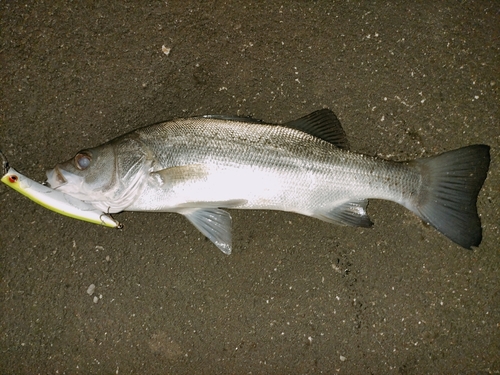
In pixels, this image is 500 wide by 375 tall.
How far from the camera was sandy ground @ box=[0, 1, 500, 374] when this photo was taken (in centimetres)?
310

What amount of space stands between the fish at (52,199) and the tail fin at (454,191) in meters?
2.47

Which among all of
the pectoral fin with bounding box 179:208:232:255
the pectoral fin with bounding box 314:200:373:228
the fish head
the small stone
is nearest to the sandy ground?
the small stone

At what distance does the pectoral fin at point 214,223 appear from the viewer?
285cm

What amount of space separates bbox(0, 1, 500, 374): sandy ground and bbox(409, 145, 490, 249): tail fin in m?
0.38

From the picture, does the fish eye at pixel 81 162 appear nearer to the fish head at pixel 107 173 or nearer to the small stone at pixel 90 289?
the fish head at pixel 107 173

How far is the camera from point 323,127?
2.88 metres

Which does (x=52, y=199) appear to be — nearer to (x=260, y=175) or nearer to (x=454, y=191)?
(x=260, y=175)

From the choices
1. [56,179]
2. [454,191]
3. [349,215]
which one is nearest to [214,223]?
[349,215]

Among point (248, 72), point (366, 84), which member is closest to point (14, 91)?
point (248, 72)

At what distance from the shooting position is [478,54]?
3.25 m

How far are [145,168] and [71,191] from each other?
57 cm

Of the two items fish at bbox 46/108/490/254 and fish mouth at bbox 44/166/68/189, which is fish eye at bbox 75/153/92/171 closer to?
fish at bbox 46/108/490/254

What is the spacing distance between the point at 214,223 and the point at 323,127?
1121 mm

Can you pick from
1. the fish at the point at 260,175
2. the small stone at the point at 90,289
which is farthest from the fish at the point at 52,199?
the small stone at the point at 90,289
